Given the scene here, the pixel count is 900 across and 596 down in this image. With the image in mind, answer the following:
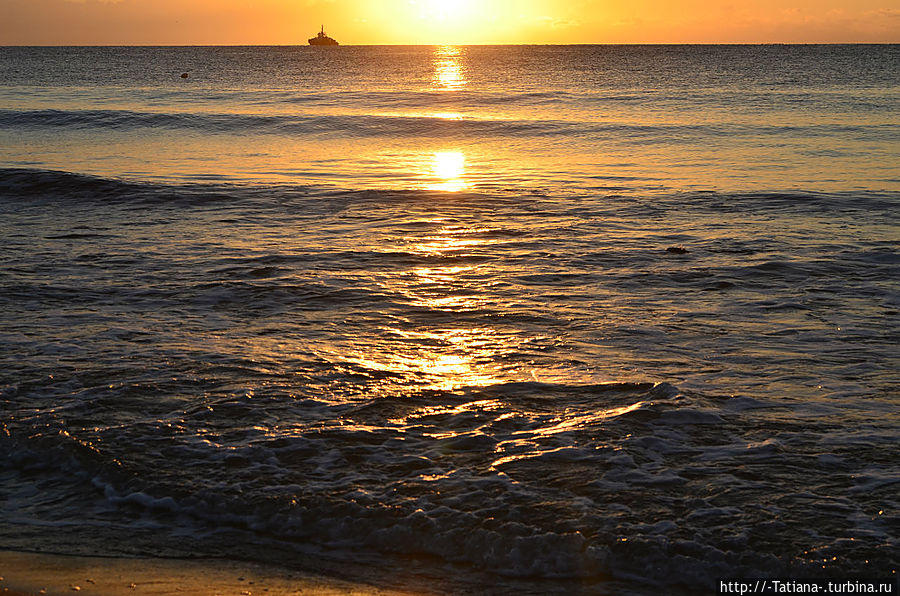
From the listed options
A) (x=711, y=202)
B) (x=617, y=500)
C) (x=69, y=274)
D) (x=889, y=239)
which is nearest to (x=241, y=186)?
(x=69, y=274)

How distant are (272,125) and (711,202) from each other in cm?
2114

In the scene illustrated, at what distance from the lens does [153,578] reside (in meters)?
3.94

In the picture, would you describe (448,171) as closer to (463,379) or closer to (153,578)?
(463,379)

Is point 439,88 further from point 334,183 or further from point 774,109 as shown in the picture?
point 334,183

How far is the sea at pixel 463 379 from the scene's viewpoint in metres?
4.39

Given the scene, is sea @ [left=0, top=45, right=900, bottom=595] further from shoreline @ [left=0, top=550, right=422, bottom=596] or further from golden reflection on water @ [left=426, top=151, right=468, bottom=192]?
golden reflection on water @ [left=426, top=151, right=468, bottom=192]

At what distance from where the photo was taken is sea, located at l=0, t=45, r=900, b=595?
14.4 ft

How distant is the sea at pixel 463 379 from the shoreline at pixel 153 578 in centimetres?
13

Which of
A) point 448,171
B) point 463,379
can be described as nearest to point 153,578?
point 463,379

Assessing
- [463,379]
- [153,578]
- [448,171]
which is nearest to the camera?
[153,578]

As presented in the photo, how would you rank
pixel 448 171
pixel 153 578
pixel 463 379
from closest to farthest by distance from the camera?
pixel 153 578 → pixel 463 379 → pixel 448 171

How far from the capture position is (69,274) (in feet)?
32.7

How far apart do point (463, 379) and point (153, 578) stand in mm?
3137

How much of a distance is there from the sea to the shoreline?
0.42ft
